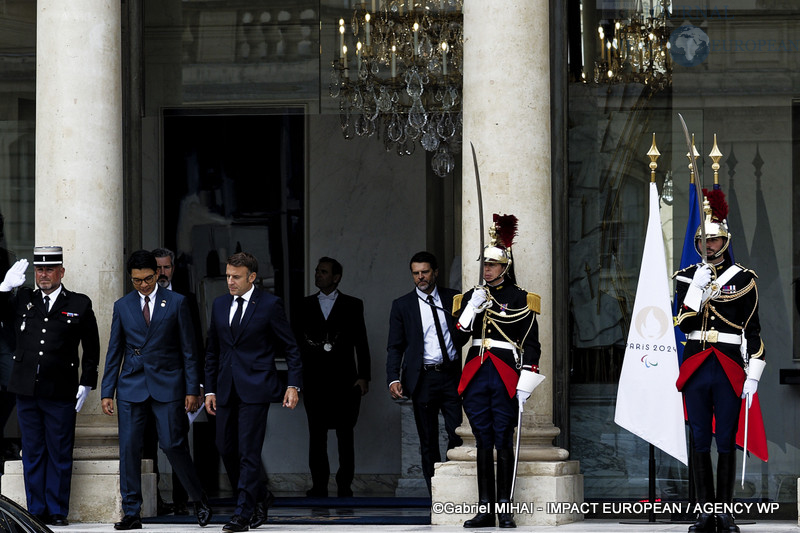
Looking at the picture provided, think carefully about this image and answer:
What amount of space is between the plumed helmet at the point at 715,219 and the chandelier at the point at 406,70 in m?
4.19

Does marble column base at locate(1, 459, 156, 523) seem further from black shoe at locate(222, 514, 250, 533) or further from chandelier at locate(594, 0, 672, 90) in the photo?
chandelier at locate(594, 0, 672, 90)

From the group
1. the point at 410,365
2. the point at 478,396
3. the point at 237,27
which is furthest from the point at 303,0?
the point at 478,396

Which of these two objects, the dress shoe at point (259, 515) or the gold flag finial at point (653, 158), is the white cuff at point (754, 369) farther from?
the dress shoe at point (259, 515)

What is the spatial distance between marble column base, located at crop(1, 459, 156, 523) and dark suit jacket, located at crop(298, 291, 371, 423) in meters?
3.40

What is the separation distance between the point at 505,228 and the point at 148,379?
270cm

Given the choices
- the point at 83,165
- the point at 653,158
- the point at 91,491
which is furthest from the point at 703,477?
the point at 83,165

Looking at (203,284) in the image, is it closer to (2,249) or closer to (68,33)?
(2,249)

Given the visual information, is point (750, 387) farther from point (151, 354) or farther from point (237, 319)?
point (151, 354)

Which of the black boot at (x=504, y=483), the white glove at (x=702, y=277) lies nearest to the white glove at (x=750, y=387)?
the white glove at (x=702, y=277)

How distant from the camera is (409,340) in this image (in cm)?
1303

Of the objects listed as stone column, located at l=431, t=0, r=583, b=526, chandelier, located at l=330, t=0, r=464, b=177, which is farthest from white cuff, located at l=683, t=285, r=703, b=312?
chandelier, located at l=330, t=0, r=464, b=177

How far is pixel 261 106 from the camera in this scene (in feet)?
50.6

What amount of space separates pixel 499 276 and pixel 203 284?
4976 mm

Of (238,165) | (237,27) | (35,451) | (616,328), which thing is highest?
(237,27)
